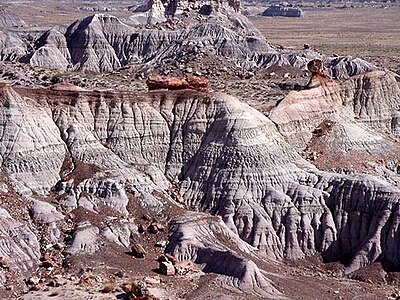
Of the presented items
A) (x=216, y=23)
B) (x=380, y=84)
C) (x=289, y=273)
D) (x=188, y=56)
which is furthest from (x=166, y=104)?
(x=216, y=23)

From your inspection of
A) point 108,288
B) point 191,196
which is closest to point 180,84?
point 191,196

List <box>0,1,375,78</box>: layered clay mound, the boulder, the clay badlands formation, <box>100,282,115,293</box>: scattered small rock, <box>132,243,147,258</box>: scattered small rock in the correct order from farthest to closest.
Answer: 1. <box>0,1,375,78</box>: layered clay mound
2. the boulder
3. <box>132,243,147,258</box>: scattered small rock
4. the clay badlands formation
5. <box>100,282,115,293</box>: scattered small rock

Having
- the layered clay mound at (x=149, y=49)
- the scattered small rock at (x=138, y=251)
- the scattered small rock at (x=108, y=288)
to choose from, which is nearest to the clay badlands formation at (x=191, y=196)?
the scattered small rock at (x=108, y=288)

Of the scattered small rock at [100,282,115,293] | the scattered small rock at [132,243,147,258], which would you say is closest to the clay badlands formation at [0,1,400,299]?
the scattered small rock at [100,282,115,293]

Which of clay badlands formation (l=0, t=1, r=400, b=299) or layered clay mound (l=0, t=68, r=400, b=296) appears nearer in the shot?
clay badlands formation (l=0, t=1, r=400, b=299)

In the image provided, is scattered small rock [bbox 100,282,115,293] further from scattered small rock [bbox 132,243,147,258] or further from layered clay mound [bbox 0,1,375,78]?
layered clay mound [bbox 0,1,375,78]

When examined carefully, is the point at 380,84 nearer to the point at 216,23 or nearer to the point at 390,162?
the point at 390,162

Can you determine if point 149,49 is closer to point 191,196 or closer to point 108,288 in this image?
point 191,196
